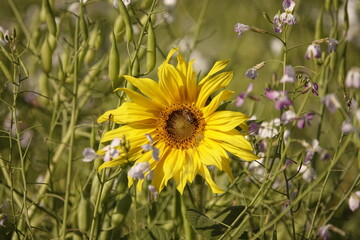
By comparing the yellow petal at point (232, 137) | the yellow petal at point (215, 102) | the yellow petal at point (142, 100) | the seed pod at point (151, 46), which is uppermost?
the seed pod at point (151, 46)

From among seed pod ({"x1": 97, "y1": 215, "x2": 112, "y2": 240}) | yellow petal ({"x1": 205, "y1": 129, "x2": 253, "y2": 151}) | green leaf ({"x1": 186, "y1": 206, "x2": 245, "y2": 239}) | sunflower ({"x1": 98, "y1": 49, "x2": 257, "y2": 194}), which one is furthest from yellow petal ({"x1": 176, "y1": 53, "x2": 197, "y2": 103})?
seed pod ({"x1": 97, "y1": 215, "x2": 112, "y2": 240})

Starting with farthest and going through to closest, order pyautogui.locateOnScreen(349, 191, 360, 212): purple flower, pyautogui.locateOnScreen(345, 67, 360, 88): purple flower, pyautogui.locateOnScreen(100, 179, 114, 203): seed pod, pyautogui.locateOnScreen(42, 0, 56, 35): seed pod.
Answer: pyautogui.locateOnScreen(42, 0, 56, 35): seed pod
pyautogui.locateOnScreen(100, 179, 114, 203): seed pod
pyautogui.locateOnScreen(349, 191, 360, 212): purple flower
pyautogui.locateOnScreen(345, 67, 360, 88): purple flower

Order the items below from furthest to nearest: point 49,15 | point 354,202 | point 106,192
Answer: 1. point 49,15
2. point 106,192
3. point 354,202

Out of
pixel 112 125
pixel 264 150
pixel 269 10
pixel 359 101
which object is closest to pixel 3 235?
pixel 112 125

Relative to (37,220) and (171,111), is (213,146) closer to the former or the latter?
(171,111)

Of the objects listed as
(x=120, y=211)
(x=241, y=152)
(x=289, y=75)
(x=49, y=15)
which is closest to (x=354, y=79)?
(x=289, y=75)

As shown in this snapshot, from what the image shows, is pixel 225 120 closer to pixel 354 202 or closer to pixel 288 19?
pixel 288 19

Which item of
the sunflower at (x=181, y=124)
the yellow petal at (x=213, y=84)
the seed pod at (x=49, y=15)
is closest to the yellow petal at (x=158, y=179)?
the sunflower at (x=181, y=124)

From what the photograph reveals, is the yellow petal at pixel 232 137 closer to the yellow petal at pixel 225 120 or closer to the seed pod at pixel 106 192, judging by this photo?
the yellow petal at pixel 225 120

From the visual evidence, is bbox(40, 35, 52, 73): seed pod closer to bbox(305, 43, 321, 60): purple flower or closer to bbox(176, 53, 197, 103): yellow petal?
bbox(176, 53, 197, 103): yellow petal
